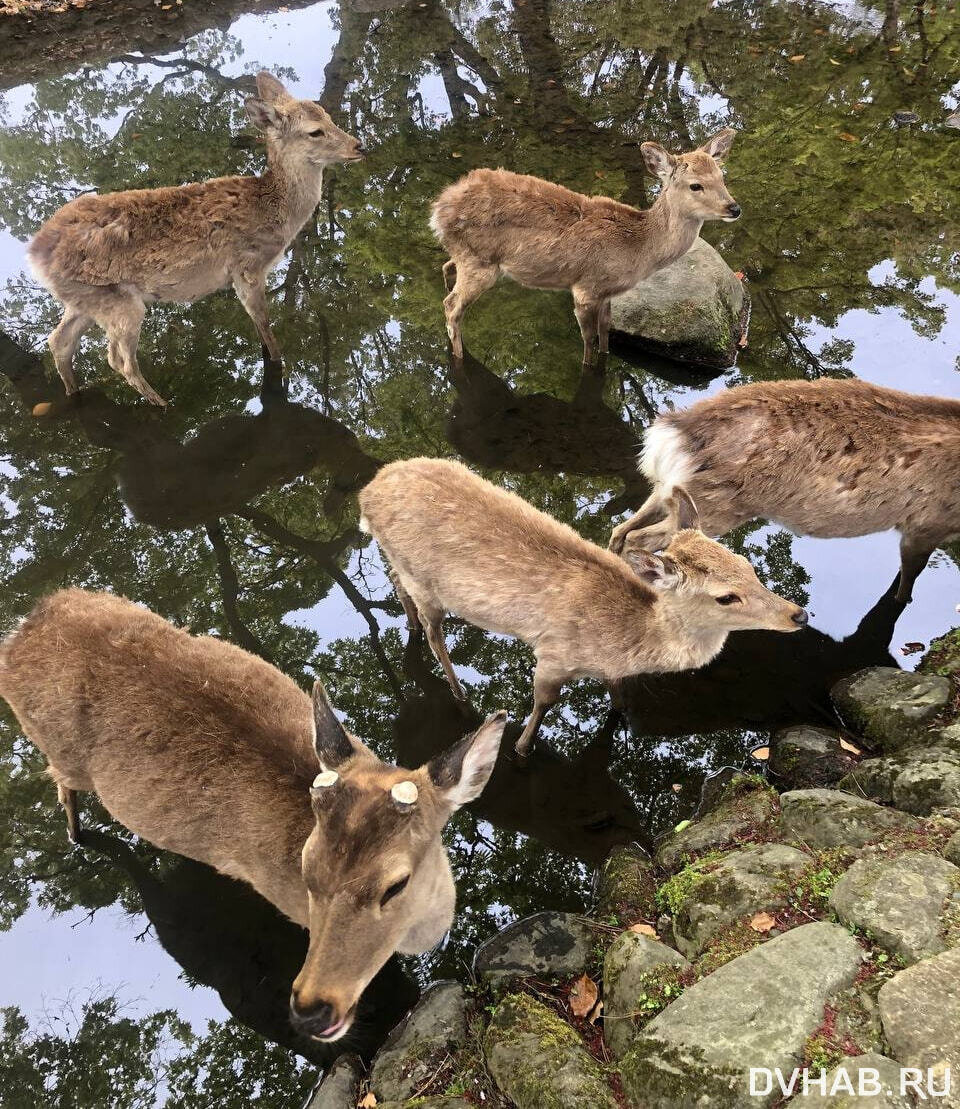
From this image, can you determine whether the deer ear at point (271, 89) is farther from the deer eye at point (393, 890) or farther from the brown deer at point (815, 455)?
the deer eye at point (393, 890)

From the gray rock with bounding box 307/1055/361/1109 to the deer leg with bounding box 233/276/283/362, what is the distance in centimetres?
632

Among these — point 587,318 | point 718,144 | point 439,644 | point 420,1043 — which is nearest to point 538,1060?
point 420,1043

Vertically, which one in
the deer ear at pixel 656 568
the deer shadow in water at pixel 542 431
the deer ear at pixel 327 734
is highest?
the deer ear at pixel 327 734

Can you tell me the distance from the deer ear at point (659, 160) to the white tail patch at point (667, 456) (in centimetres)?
384

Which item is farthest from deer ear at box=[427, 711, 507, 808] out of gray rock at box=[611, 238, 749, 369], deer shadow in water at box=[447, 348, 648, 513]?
gray rock at box=[611, 238, 749, 369]

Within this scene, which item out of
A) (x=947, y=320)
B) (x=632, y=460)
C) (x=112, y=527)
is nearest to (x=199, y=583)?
(x=112, y=527)

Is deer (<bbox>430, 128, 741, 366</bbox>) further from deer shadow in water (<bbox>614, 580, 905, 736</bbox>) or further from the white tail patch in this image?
deer shadow in water (<bbox>614, 580, 905, 736</bbox>)

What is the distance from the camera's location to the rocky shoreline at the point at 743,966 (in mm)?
2512

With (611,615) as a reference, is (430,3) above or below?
above

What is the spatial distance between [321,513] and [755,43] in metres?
12.3

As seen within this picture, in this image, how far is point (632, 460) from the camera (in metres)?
6.87

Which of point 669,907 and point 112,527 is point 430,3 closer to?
point 112,527

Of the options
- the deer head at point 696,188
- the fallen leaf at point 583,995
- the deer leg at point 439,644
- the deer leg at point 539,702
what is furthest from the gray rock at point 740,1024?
the deer head at point 696,188

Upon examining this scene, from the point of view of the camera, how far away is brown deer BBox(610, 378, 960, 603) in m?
5.00
